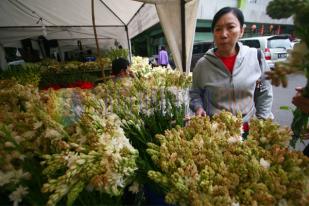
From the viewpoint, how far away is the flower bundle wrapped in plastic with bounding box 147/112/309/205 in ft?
2.02

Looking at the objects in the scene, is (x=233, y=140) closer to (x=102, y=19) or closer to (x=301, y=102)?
(x=301, y=102)

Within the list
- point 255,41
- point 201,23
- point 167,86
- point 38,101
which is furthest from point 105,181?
point 201,23

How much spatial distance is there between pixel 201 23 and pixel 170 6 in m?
18.2

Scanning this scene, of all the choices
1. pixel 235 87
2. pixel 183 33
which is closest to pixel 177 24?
pixel 183 33

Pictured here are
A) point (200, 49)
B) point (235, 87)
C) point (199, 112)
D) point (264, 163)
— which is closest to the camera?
point (264, 163)

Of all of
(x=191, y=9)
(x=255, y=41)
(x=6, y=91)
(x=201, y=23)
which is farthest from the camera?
(x=201, y=23)

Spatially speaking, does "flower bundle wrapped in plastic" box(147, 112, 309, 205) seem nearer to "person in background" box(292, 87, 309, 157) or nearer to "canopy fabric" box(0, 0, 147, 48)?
"person in background" box(292, 87, 309, 157)

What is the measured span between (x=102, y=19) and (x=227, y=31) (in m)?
6.12

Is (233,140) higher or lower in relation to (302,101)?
lower

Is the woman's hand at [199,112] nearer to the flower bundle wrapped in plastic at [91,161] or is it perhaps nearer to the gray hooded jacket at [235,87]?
the gray hooded jacket at [235,87]

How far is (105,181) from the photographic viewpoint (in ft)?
2.18

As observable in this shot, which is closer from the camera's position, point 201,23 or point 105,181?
point 105,181

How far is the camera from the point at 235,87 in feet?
5.04

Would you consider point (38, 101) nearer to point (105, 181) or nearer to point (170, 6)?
point (105, 181)
